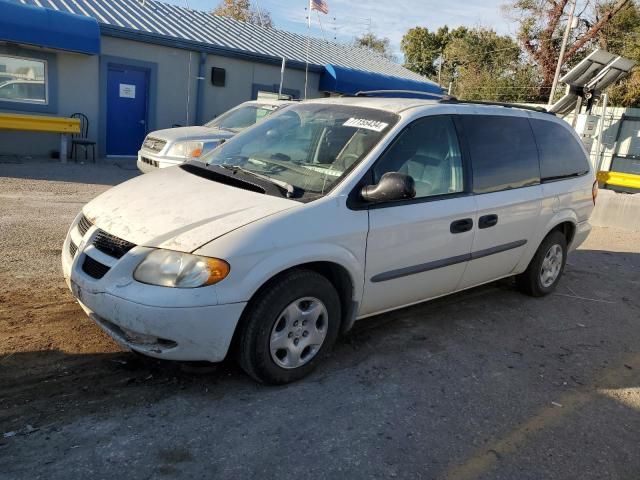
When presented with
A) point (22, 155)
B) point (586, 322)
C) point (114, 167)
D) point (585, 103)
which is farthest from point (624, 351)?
point (22, 155)

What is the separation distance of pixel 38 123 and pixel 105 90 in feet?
6.86

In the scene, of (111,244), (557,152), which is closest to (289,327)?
(111,244)

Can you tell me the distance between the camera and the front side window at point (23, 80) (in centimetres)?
1219

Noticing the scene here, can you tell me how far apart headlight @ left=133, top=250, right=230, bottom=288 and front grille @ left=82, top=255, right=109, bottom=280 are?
0.27 meters

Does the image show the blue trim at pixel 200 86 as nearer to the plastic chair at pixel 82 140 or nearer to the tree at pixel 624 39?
the plastic chair at pixel 82 140

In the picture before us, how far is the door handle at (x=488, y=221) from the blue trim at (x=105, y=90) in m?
11.7

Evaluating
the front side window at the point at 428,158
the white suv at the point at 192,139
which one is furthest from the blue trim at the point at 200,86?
the front side window at the point at 428,158

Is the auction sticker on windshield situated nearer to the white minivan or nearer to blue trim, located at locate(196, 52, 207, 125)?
the white minivan

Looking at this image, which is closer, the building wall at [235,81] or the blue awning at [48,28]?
the blue awning at [48,28]

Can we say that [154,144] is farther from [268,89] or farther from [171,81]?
[268,89]

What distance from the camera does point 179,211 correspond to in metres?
3.30

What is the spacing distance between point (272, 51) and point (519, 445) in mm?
15342

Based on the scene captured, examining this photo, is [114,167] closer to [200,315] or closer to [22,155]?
[22,155]

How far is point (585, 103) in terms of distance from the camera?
1307 centimetres
